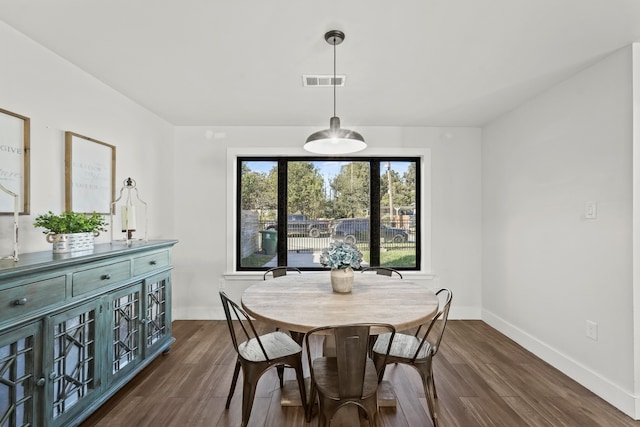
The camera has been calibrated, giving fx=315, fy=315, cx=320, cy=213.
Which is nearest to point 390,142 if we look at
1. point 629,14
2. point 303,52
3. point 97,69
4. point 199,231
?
point 303,52

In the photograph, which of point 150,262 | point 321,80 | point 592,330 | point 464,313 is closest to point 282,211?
point 150,262

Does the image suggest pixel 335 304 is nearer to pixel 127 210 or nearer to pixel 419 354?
pixel 419 354

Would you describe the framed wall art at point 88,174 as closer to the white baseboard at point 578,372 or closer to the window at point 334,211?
the window at point 334,211

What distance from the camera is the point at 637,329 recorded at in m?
2.12

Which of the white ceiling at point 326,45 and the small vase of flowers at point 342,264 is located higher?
the white ceiling at point 326,45

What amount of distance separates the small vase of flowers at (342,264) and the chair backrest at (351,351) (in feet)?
2.10

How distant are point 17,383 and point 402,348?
2117mm

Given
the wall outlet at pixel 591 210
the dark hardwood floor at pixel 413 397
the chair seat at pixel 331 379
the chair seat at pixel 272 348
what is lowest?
the dark hardwood floor at pixel 413 397

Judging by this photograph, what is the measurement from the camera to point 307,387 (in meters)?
2.32

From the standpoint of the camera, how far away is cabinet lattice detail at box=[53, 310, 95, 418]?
176 cm

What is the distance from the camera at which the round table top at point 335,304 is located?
1708 millimetres

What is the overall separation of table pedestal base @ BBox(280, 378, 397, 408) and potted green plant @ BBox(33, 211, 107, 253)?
67.0 inches

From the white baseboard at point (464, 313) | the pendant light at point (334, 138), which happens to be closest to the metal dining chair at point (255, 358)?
the pendant light at point (334, 138)

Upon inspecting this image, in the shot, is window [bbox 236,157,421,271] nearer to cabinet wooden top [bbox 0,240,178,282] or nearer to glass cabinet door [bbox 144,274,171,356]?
glass cabinet door [bbox 144,274,171,356]
